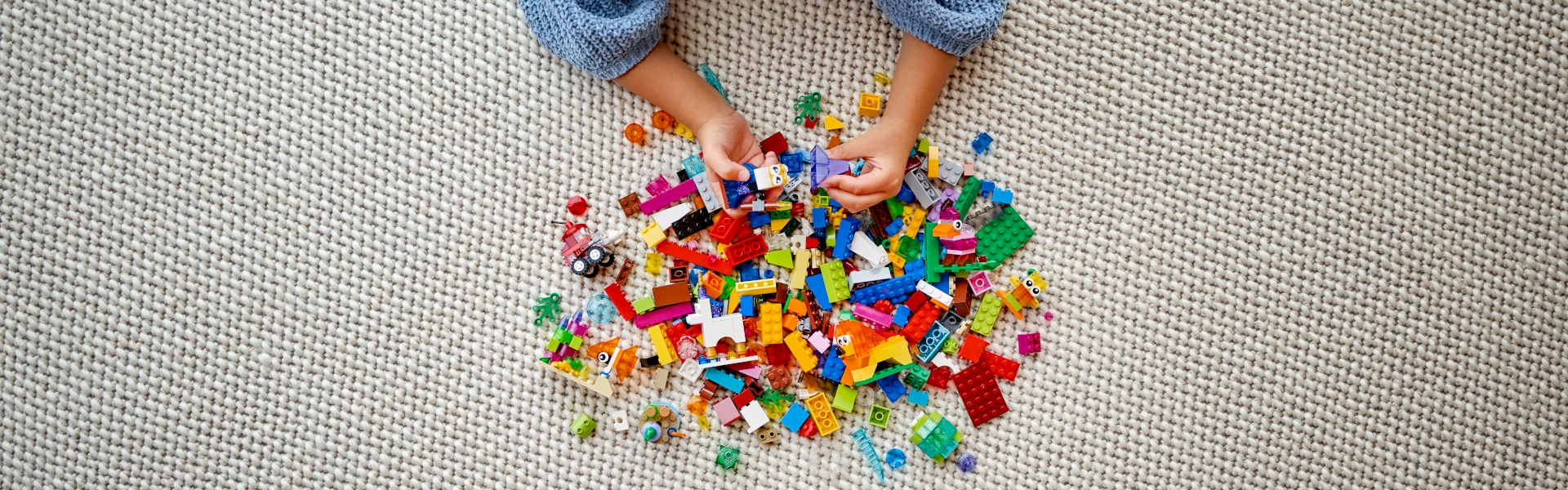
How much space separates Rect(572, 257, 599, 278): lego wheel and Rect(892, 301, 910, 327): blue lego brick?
27 cm

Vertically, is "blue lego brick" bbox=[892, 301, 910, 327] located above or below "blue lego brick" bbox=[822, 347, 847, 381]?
above

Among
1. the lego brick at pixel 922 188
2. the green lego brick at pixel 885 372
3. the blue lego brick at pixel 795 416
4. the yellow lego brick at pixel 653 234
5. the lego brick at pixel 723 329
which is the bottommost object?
the blue lego brick at pixel 795 416

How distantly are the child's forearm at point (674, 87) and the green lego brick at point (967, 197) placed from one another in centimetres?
22

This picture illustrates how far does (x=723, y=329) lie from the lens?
0.72 m

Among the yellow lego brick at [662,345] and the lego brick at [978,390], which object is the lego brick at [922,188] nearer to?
the lego brick at [978,390]

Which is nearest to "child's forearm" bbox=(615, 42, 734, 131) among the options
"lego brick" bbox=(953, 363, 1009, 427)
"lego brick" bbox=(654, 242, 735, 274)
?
"lego brick" bbox=(654, 242, 735, 274)

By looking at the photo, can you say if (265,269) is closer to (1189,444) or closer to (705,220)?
(705,220)

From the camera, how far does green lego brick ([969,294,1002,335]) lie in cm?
73

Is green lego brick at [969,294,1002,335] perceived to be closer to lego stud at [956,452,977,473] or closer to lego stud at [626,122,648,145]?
lego stud at [956,452,977,473]

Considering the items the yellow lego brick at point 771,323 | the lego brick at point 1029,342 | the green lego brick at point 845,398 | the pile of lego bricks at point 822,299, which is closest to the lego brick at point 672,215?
the pile of lego bricks at point 822,299

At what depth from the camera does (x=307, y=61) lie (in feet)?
2.39

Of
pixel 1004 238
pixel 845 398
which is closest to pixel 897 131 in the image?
pixel 1004 238

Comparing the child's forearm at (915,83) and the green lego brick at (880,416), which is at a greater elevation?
the child's forearm at (915,83)

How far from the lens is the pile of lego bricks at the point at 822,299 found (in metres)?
0.72
